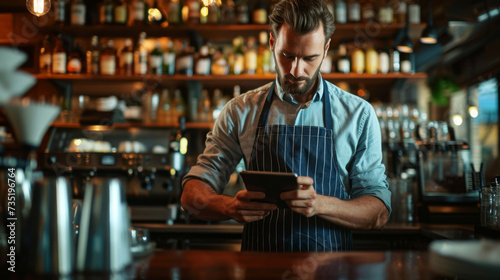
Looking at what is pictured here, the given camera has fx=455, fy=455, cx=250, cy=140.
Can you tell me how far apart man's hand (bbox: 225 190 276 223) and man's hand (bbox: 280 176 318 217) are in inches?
2.5

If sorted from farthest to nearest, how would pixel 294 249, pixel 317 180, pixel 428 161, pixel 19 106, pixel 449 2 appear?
pixel 449 2 → pixel 428 161 → pixel 317 180 → pixel 294 249 → pixel 19 106

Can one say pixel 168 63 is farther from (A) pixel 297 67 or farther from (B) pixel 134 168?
(A) pixel 297 67

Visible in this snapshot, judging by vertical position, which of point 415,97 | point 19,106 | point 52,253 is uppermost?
point 415,97

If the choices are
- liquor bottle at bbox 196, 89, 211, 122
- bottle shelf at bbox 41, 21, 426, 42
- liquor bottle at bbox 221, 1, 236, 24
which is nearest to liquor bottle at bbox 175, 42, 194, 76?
bottle shelf at bbox 41, 21, 426, 42

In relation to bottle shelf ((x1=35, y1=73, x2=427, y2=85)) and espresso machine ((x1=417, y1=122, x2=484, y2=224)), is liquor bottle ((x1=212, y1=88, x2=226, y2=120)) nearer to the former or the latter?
bottle shelf ((x1=35, y1=73, x2=427, y2=85))

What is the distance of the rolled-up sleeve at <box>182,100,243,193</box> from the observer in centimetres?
165

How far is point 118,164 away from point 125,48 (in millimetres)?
957

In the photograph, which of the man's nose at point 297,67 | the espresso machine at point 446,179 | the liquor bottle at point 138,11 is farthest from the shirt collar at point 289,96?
the liquor bottle at point 138,11

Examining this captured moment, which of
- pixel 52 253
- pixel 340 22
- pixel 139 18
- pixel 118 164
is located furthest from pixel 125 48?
pixel 52 253

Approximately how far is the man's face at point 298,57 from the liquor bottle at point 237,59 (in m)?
1.61

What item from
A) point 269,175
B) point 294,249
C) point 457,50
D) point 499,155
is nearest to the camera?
point 269,175

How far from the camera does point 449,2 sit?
299 cm

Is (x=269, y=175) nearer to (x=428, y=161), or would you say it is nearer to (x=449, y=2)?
(x=428, y=161)

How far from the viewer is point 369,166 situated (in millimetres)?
1612
